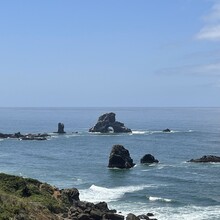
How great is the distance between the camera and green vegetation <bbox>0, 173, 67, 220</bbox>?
46.8 metres

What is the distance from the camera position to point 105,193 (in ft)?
281

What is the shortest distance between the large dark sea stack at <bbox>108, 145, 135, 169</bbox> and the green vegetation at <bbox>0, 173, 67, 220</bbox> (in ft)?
168

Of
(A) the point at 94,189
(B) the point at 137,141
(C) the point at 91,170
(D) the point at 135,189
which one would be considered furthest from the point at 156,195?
(B) the point at 137,141

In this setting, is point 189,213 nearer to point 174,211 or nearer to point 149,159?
point 174,211

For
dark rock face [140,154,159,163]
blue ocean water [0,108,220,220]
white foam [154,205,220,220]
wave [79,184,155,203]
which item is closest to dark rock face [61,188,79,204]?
blue ocean water [0,108,220,220]

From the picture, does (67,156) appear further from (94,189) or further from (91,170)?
(94,189)

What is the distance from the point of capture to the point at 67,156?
138875 mm

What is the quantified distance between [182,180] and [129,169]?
21897mm

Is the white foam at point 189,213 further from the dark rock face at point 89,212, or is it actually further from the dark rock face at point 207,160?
the dark rock face at point 207,160

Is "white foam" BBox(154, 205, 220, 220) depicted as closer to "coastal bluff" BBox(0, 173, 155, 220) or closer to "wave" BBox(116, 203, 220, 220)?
"wave" BBox(116, 203, 220, 220)

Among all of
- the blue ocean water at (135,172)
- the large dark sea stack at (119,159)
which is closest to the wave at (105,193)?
the blue ocean water at (135,172)

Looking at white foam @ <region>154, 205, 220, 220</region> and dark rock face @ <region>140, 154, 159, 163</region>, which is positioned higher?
dark rock face @ <region>140, 154, 159, 163</region>

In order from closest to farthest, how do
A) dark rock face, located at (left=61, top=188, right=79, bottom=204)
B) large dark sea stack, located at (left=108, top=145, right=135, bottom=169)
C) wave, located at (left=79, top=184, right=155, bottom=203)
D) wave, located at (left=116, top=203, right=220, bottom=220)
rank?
wave, located at (left=116, top=203, right=220, bottom=220) < dark rock face, located at (left=61, top=188, right=79, bottom=204) < wave, located at (left=79, top=184, right=155, bottom=203) < large dark sea stack, located at (left=108, top=145, right=135, bottom=169)

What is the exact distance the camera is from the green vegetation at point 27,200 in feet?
154
